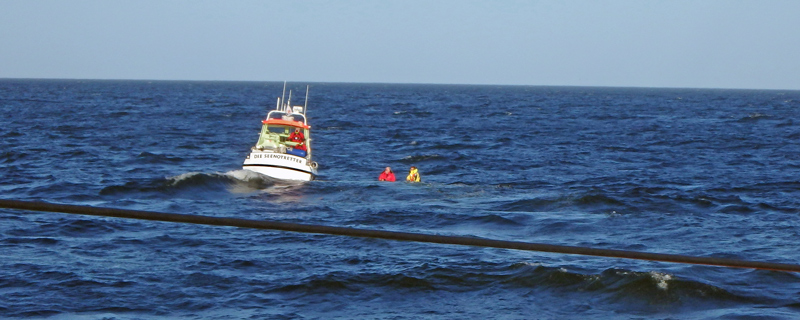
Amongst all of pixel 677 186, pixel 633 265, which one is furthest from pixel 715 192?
pixel 633 265

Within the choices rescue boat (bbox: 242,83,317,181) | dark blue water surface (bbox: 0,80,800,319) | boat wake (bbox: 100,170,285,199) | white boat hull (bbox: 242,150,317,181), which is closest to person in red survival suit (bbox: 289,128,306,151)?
rescue boat (bbox: 242,83,317,181)

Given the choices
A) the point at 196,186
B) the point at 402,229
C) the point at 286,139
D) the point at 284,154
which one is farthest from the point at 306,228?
the point at 286,139

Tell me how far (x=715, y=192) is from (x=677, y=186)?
6.31 ft

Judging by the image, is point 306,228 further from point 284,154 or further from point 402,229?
point 284,154

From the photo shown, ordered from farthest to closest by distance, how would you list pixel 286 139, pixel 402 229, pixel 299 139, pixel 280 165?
pixel 286 139 → pixel 299 139 → pixel 280 165 → pixel 402 229

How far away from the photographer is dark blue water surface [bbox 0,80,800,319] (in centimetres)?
1371

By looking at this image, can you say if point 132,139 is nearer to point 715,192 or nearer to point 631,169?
point 631,169

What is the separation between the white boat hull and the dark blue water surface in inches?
15.0

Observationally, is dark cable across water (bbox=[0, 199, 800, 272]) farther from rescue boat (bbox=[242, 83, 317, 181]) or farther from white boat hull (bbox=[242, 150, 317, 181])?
white boat hull (bbox=[242, 150, 317, 181])

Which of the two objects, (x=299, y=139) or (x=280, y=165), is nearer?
(x=280, y=165)

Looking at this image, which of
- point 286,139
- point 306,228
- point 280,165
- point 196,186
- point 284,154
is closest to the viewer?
point 306,228

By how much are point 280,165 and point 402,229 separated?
7.45 m

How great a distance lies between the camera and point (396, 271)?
15.5m

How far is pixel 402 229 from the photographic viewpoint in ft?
65.4
